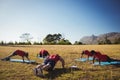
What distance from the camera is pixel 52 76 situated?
34.2ft

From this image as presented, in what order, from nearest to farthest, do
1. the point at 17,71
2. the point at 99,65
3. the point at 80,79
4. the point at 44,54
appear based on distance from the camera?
the point at 80,79
the point at 17,71
the point at 99,65
the point at 44,54

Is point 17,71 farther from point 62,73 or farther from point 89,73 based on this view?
point 89,73

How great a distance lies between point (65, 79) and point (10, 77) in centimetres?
297

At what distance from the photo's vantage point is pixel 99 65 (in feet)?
42.9

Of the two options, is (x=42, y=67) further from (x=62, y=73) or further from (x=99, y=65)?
(x=99, y=65)

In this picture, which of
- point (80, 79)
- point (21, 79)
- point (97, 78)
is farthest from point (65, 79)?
point (21, 79)

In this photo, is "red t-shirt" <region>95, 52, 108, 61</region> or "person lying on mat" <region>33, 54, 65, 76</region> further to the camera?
"red t-shirt" <region>95, 52, 108, 61</region>

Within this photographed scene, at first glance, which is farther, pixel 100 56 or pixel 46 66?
pixel 100 56

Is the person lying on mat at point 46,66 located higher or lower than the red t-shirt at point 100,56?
lower

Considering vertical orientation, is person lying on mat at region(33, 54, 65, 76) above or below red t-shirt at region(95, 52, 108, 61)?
below

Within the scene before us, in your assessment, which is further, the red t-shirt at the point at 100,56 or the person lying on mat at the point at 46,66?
the red t-shirt at the point at 100,56

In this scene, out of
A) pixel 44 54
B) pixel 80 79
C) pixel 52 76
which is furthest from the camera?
pixel 44 54

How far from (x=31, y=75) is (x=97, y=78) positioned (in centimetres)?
353

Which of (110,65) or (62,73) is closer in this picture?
(62,73)
